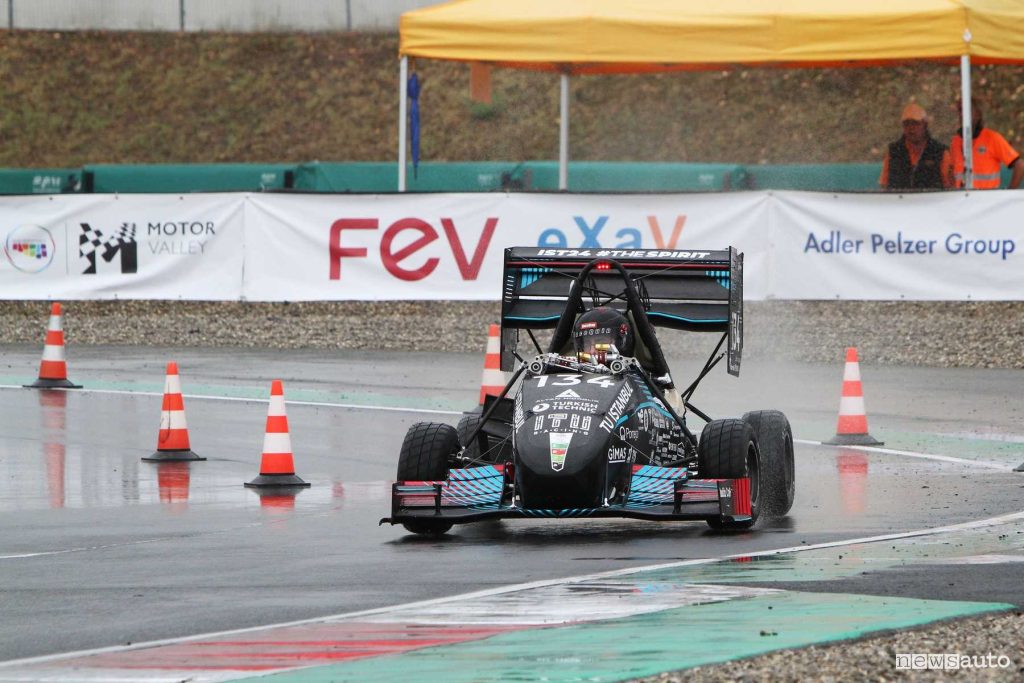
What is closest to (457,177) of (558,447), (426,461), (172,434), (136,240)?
(136,240)

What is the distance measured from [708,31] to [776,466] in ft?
43.5

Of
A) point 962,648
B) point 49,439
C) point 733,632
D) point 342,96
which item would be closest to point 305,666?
point 733,632

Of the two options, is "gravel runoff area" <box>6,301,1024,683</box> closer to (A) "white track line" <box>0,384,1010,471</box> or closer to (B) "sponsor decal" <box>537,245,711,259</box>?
(A) "white track line" <box>0,384,1010,471</box>

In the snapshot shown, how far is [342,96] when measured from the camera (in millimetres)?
45469

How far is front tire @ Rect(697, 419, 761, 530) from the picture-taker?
10312 mm

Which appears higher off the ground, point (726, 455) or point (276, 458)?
point (726, 455)

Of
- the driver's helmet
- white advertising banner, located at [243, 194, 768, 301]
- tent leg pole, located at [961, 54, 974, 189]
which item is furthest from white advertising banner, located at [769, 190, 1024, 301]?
the driver's helmet

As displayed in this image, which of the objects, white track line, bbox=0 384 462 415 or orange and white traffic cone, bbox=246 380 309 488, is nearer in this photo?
orange and white traffic cone, bbox=246 380 309 488

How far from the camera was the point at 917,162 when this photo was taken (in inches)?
917

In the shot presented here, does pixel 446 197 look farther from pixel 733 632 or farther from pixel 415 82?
pixel 733 632

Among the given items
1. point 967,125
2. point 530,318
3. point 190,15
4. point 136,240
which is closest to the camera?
point 530,318

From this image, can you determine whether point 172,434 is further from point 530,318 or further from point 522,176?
point 522,176

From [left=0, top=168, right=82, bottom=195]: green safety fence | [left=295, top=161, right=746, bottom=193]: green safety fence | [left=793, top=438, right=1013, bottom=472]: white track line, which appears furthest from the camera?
[left=0, top=168, right=82, bottom=195]: green safety fence

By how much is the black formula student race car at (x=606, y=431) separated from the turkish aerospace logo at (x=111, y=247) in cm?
1078
